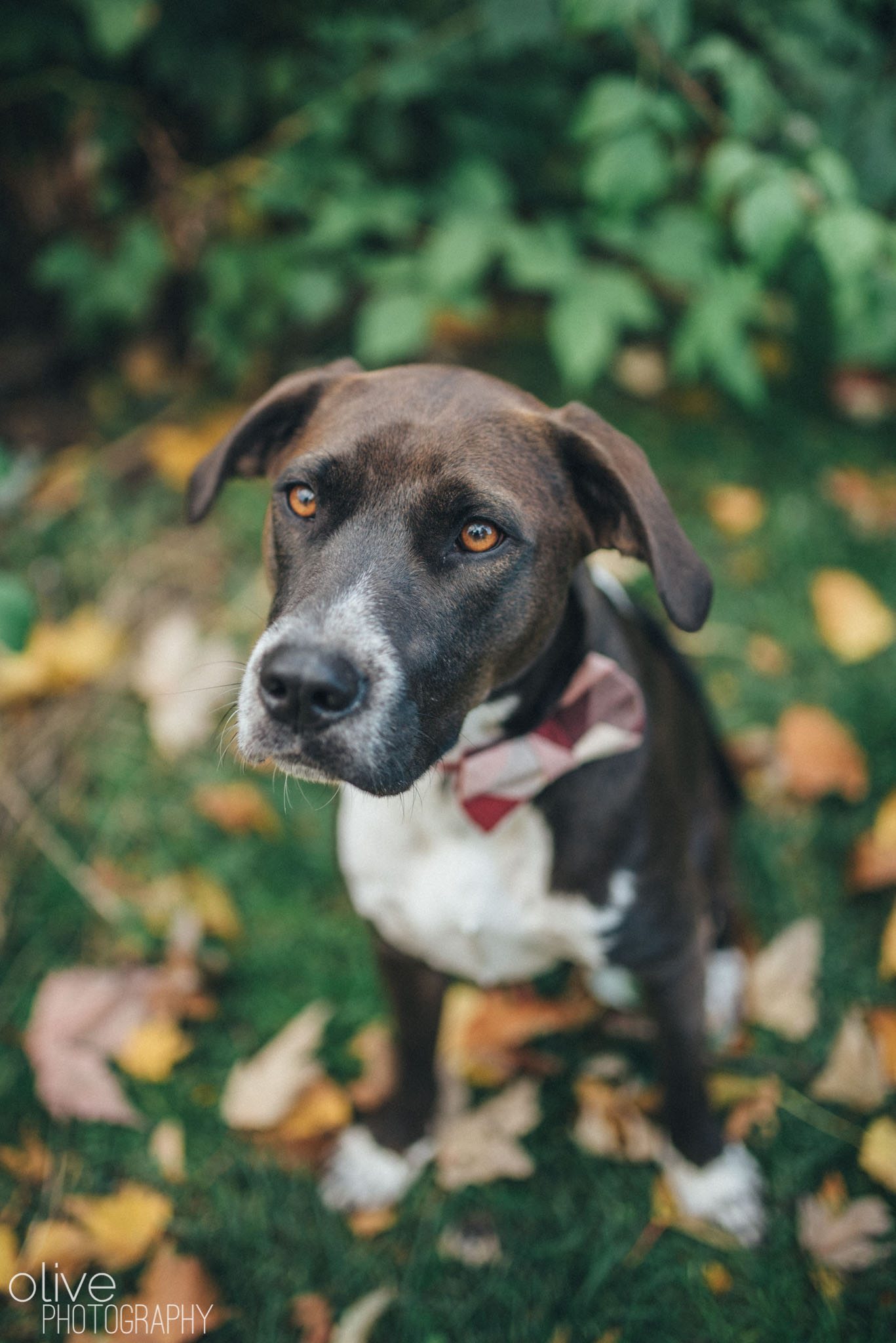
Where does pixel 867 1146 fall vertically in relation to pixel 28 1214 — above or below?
below

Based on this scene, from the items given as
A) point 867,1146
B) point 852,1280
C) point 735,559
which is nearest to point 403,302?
point 735,559

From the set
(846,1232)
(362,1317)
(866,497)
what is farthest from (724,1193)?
(866,497)

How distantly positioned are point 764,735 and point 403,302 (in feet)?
7.24

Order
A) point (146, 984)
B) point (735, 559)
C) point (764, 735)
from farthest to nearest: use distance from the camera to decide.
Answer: point (735, 559) < point (764, 735) < point (146, 984)

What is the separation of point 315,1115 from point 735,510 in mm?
3099

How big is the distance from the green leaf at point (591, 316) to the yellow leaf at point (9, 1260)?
10.7 feet

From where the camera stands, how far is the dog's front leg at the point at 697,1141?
2416 mm

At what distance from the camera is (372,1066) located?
3002mm

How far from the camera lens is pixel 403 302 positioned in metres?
3.88

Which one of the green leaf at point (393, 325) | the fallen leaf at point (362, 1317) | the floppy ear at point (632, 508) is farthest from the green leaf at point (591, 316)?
the fallen leaf at point (362, 1317)

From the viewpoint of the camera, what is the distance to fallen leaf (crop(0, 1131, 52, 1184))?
9.16 feet

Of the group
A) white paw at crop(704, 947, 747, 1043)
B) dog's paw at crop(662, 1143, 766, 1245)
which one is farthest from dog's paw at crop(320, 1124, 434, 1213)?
white paw at crop(704, 947, 747, 1043)

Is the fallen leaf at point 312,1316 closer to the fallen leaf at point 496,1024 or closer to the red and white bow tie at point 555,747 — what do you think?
the fallen leaf at point 496,1024

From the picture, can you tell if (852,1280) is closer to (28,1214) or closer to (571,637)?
(571,637)
